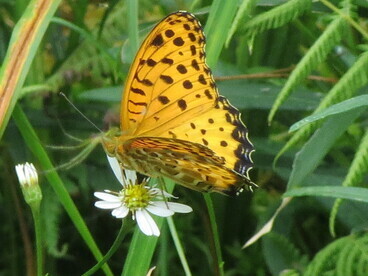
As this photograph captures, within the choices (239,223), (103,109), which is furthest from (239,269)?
(103,109)

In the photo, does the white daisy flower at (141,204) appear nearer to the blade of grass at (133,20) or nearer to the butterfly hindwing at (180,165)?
the butterfly hindwing at (180,165)

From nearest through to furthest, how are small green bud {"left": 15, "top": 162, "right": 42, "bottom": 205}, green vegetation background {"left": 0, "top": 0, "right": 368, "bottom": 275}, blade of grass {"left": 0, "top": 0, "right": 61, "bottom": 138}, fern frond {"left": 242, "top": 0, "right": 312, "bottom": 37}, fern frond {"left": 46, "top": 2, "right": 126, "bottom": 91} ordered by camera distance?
small green bud {"left": 15, "top": 162, "right": 42, "bottom": 205}, blade of grass {"left": 0, "top": 0, "right": 61, "bottom": 138}, fern frond {"left": 242, "top": 0, "right": 312, "bottom": 37}, green vegetation background {"left": 0, "top": 0, "right": 368, "bottom": 275}, fern frond {"left": 46, "top": 2, "right": 126, "bottom": 91}

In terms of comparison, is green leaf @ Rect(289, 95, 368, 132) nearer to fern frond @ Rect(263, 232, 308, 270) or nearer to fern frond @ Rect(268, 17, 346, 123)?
fern frond @ Rect(268, 17, 346, 123)

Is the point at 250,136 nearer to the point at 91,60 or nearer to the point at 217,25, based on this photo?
the point at 91,60

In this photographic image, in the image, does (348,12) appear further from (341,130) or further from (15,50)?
(15,50)

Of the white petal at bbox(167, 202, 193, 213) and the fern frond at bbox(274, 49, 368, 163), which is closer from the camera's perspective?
the white petal at bbox(167, 202, 193, 213)

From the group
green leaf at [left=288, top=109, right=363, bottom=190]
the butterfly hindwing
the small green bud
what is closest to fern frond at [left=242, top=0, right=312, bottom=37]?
green leaf at [left=288, top=109, right=363, bottom=190]

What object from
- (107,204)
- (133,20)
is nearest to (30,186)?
(107,204)
